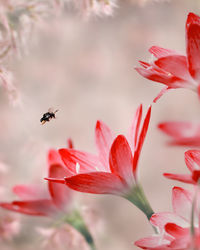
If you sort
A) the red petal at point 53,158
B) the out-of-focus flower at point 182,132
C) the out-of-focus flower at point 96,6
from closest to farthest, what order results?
1. the out-of-focus flower at point 182,132
2. the red petal at point 53,158
3. the out-of-focus flower at point 96,6

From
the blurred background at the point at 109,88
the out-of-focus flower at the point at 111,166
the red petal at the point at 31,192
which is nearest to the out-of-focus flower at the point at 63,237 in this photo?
the red petal at the point at 31,192

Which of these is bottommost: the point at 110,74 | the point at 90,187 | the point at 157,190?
the point at 157,190

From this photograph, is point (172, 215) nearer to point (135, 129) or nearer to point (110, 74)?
point (135, 129)

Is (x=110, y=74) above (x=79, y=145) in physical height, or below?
above

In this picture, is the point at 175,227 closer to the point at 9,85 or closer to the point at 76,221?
the point at 76,221

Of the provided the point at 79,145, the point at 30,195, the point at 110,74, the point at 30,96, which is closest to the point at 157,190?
the point at 79,145

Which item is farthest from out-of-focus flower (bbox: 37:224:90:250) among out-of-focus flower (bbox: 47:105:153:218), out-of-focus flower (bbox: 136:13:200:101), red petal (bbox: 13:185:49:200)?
out-of-focus flower (bbox: 136:13:200:101)

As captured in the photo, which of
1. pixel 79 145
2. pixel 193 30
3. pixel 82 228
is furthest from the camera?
pixel 79 145

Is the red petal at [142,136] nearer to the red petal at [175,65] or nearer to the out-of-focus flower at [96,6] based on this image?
the red petal at [175,65]
